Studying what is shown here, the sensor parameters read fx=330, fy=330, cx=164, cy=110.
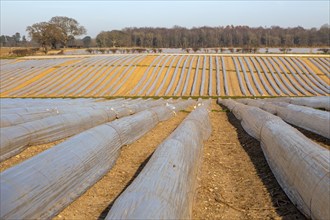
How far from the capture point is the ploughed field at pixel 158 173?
12.3 ft

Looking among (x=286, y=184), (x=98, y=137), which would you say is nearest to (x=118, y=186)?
(x=98, y=137)

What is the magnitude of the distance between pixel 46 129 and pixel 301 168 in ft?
18.1

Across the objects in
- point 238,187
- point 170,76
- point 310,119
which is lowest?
point 238,187

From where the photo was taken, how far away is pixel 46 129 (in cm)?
755

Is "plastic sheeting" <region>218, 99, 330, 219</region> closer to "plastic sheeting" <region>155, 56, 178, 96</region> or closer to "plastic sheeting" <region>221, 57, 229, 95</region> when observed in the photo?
"plastic sheeting" <region>221, 57, 229, 95</region>

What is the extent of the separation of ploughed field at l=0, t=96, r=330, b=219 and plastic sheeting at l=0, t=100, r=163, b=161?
0.02 m

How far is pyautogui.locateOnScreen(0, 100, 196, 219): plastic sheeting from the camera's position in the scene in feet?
12.2

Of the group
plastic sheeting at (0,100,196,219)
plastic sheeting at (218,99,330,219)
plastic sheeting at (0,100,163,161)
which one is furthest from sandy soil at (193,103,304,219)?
plastic sheeting at (0,100,163,161)

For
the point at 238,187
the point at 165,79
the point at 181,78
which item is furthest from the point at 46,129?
the point at 181,78

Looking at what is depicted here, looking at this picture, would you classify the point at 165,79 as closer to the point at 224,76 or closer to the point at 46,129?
the point at 224,76

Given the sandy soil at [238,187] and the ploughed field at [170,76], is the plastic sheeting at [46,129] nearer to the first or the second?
the sandy soil at [238,187]

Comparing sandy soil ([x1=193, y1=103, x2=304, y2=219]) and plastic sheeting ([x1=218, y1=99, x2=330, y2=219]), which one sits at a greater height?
plastic sheeting ([x1=218, y1=99, x2=330, y2=219])

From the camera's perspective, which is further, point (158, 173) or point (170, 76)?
point (170, 76)

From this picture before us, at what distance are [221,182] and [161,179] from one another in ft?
6.48
